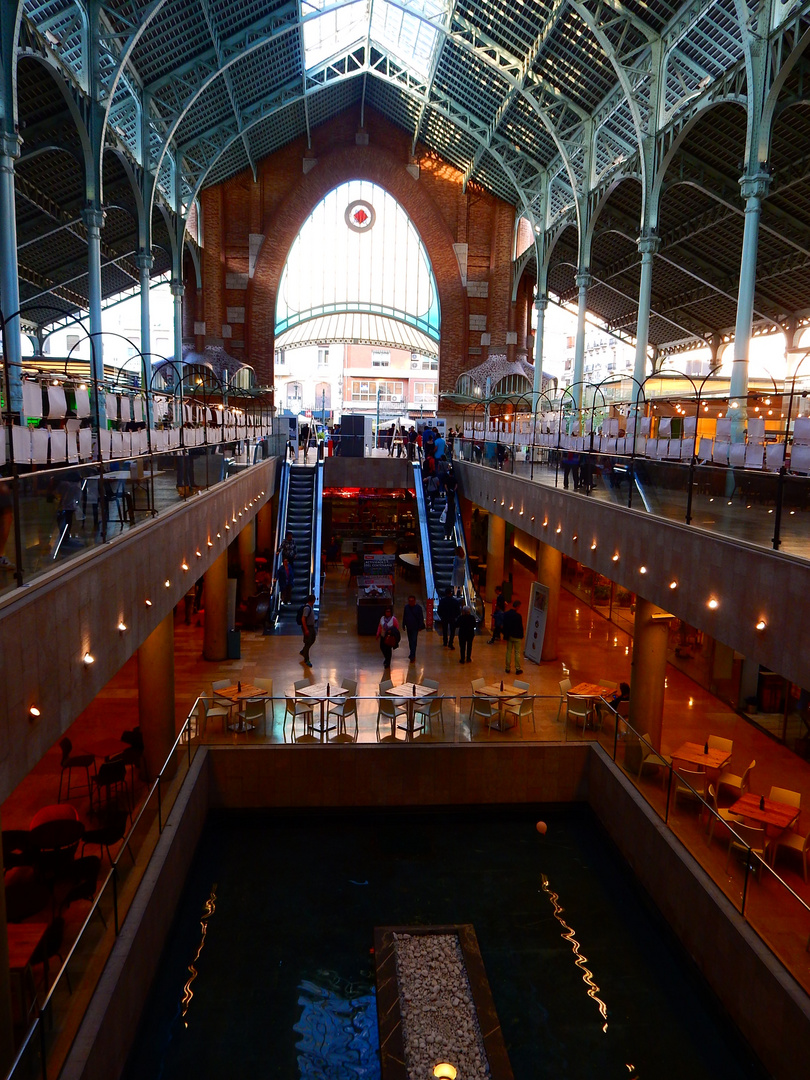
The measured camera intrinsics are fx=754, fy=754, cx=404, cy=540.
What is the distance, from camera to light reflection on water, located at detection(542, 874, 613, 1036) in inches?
317

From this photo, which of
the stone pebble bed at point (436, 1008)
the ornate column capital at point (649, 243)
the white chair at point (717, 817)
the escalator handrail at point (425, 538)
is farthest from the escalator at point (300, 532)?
the ornate column capital at point (649, 243)

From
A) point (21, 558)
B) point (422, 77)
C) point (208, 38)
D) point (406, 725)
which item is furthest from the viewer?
point (422, 77)

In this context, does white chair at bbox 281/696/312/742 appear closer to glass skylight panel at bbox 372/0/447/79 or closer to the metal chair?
the metal chair

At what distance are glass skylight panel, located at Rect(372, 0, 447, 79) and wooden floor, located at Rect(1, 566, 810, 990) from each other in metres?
21.4

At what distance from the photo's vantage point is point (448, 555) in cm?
2173

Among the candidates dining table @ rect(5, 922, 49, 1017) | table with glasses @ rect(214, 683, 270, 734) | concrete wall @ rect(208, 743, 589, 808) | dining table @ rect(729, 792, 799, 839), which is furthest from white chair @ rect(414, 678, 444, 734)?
dining table @ rect(5, 922, 49, 1017)

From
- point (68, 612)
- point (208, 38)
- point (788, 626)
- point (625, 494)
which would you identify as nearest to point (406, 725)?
point (625, 494)

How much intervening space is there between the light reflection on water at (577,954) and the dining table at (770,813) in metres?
2.47

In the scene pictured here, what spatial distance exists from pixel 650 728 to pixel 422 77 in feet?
95.5

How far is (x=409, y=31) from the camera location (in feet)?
96.0

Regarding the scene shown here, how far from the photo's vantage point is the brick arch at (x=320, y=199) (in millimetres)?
36688

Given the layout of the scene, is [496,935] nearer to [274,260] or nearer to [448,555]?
[448,555]

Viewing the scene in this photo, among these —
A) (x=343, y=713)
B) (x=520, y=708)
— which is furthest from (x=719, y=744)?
(x=343, y=713)

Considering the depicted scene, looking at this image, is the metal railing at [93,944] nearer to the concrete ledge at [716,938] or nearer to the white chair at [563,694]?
the concrete ledge at [716,938]
